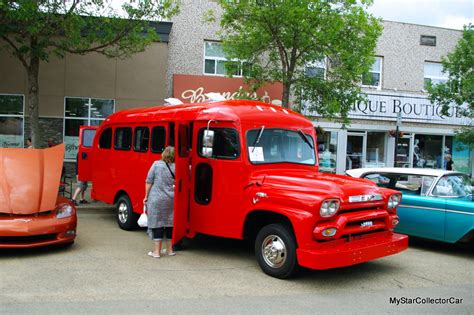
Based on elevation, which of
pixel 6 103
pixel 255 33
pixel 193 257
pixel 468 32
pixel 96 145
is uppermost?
pixel 468 32

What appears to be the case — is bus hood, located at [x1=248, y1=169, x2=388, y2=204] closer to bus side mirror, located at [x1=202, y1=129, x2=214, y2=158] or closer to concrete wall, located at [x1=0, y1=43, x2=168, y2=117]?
→ bus side mirror, located at [x1=202, y1=129, x2=214, y2=158]

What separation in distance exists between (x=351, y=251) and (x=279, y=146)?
2.09 metres

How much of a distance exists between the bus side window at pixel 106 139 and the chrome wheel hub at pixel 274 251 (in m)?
4.92

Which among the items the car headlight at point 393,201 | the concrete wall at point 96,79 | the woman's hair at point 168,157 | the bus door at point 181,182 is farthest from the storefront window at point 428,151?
the woman's hair at point 168,157

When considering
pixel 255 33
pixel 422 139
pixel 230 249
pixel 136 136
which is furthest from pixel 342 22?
pixel 422 139

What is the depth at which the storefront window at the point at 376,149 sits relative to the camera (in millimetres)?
18980

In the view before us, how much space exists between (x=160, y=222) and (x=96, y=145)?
411 cm

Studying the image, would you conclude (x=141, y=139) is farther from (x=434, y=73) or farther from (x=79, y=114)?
(x=434, y=73)

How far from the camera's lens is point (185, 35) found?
16328mm

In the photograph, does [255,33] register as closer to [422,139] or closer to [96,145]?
[96,145]

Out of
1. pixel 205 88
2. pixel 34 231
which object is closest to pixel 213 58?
pixel 205 88

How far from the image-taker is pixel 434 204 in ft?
24.8

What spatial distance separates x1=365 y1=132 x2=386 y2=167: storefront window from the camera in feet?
62.3

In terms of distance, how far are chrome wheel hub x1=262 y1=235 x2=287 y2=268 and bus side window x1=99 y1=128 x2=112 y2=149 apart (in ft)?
16.2
